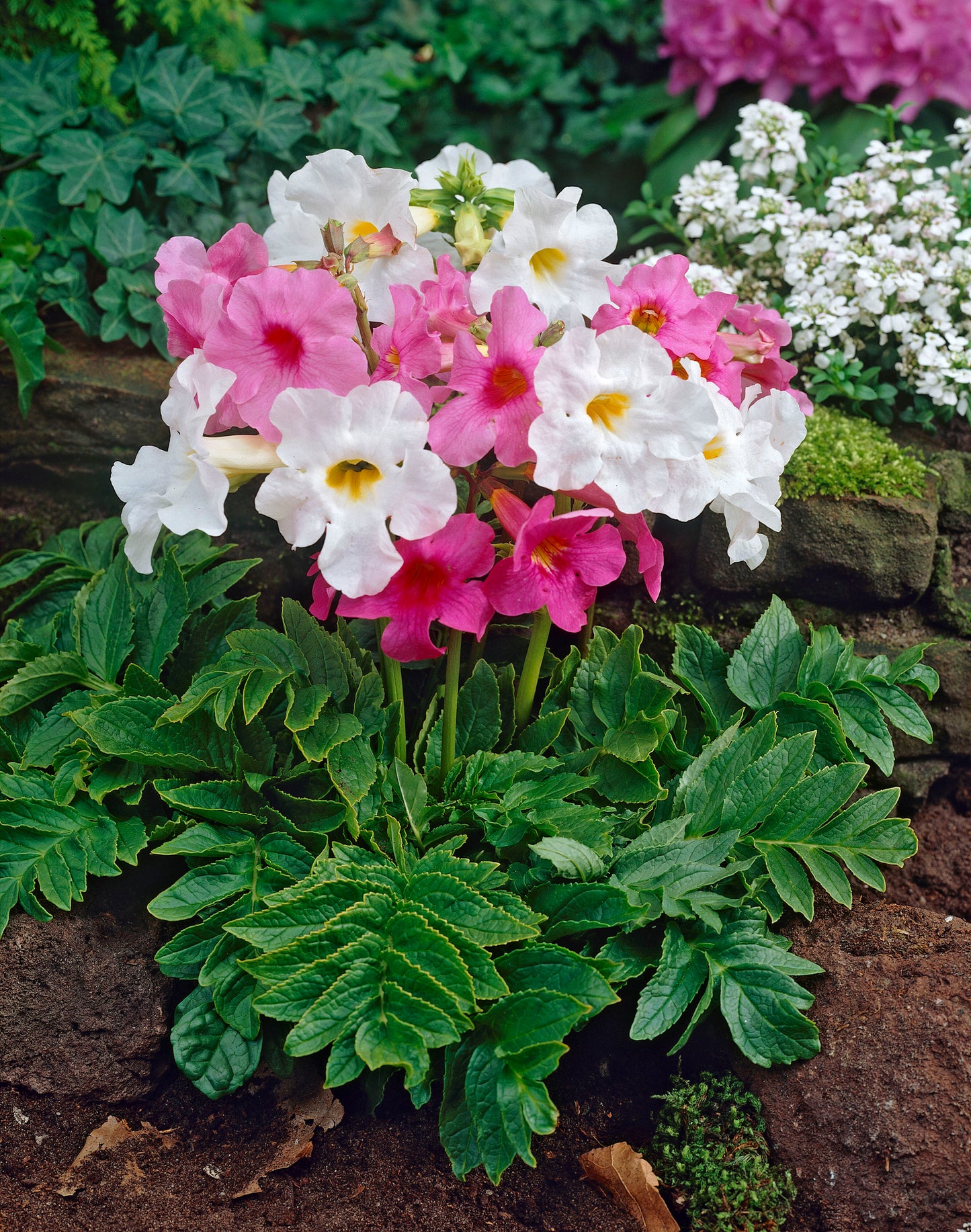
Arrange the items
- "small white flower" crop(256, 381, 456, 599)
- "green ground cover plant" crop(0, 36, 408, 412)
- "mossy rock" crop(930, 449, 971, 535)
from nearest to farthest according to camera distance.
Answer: "small white flower" crop(256, 381, 456, 599)
"mossy rock" crop(930, 449, 971, 535)
"green ground cover plant" crop(0, 36, 408, 412)

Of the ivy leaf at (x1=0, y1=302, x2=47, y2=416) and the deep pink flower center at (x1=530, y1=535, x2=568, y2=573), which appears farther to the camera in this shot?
the ivy leaf at (x1=0, y1=302, x2=47, y2=416)

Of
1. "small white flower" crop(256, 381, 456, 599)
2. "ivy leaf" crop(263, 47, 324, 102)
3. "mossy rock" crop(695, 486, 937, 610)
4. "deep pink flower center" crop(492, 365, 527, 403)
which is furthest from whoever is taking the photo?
"ivy leaf" crop(263, 47, 324, 102)

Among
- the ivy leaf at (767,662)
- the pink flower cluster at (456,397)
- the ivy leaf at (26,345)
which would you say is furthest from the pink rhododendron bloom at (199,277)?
the ivy leaf at (767,662)

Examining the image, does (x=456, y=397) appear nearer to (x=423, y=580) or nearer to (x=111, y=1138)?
(x=423, y=580)

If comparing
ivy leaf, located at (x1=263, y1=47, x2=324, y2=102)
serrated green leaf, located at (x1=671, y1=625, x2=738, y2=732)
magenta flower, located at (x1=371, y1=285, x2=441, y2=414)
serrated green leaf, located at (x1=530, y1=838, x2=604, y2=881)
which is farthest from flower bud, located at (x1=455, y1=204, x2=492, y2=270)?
ivy leaf, located at (x1=263, y1=47, x2=324, y2=102)

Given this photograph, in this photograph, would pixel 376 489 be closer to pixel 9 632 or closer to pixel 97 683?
pixel 97 683

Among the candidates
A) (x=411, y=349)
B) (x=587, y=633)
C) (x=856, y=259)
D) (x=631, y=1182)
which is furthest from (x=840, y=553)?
(x=631, y=1182)

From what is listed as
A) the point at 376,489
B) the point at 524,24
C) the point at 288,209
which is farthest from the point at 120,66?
the point at 376,489

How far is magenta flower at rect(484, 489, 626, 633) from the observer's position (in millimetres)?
1495

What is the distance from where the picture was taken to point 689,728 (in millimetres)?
2113

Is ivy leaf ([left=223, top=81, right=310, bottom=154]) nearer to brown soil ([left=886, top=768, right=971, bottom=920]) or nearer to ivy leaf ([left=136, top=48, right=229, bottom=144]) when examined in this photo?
ivy leaf ([left=136, top=48, right=229, bottom=144])

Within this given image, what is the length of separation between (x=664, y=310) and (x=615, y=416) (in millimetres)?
301

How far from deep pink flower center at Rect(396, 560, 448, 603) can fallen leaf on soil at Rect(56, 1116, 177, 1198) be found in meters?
1.04

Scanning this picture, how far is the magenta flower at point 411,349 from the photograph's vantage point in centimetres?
149
